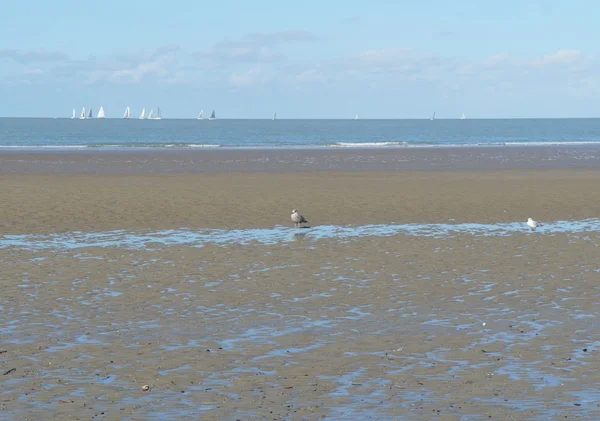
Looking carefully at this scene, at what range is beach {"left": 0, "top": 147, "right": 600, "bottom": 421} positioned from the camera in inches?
341

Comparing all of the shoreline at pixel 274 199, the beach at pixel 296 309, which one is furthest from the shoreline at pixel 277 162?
the beach at pixel 296 309

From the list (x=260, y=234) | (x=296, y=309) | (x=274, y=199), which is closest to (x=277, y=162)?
(x=274, y=199)

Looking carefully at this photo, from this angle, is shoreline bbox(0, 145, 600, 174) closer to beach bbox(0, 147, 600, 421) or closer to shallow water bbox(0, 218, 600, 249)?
beach bbox(0, 147, 600, 421)

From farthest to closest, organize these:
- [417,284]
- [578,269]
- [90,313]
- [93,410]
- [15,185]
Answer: [15,185] < [578,269] < [417,284] < [90,313] < [93,410]

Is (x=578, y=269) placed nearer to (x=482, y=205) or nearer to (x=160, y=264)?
(x=160, y=264)

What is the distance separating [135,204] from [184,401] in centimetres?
2053

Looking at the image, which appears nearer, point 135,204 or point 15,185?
point 135,204

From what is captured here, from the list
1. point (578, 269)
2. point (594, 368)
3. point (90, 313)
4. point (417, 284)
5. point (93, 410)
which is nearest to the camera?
point (93, 410)

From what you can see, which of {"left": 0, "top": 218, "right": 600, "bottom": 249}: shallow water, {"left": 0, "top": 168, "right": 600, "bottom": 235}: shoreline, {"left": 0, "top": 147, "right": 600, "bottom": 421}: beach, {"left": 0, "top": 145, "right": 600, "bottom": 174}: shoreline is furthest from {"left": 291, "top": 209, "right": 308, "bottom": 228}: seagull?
{"left": 0, "top": 145, "right": 600, "bottom": 174}: shoreline

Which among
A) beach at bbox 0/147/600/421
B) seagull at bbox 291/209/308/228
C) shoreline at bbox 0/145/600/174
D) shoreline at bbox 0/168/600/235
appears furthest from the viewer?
shoreline at bbox 0/145/600/174

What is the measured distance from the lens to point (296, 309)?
13.0m

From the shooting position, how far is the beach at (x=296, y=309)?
866 centimetres

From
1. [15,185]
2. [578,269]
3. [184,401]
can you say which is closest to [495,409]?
[184,401]

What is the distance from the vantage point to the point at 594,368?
9602 mm
